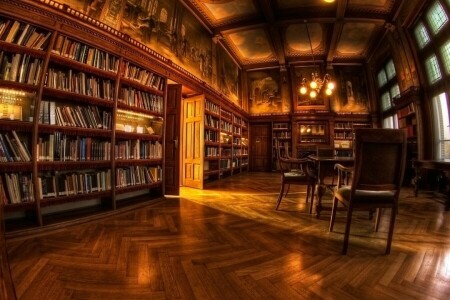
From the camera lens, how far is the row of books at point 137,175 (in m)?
3.56

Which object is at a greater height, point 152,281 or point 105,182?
point 105,182

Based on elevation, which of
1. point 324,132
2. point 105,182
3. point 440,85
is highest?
point 440,85

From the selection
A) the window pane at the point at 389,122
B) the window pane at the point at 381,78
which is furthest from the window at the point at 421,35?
the window pane at the point at 389,122

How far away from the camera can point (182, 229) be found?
262cm

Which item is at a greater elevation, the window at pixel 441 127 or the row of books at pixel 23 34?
the row of books at pixel 23 34

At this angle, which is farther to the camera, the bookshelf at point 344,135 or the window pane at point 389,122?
the bookshelf at point 344,135

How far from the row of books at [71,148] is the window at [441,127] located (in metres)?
7.65

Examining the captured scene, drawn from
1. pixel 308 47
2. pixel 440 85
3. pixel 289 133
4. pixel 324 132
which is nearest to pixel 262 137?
pixel 289 133

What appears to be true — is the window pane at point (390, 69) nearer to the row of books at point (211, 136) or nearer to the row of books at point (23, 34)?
the row of books at point (211, 136)

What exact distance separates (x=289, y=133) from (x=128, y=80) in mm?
8578

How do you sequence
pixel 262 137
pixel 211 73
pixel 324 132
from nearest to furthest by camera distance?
1. pixel 211 73
2. pixel 324 132
3. pixel 262 137

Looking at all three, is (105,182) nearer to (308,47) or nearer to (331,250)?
(331,250)

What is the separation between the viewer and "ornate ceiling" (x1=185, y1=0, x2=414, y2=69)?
6.39 m

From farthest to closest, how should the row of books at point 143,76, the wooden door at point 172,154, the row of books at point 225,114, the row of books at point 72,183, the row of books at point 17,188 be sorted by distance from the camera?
1. the row of books at point 225,114
2. the wooden door at point 172,154
3. the row of books at point 143,76
4. the row of books at point 72,183
5. the row of books at point 17,188
